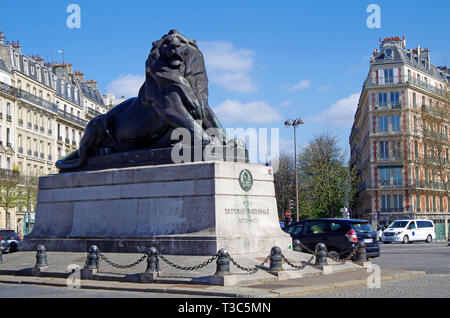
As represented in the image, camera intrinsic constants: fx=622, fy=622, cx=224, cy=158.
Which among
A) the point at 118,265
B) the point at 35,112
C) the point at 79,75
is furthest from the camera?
the point at 79,75

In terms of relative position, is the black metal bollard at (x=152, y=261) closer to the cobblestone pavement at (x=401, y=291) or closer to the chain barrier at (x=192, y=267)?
the chain barrier at (x=192, y=267)

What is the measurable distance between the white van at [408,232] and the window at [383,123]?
1067 inches

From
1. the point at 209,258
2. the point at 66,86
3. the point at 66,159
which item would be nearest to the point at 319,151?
the point at 66,86

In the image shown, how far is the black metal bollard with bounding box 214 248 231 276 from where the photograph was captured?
406 inches

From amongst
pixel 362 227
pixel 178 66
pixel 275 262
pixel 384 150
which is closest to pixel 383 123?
pixel 384 150

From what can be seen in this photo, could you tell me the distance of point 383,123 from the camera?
69.2 m

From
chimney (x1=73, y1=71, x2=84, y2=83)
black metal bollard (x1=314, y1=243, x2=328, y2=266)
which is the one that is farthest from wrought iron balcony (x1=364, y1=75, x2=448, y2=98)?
black metal bollard (x1=314, y1=243, x2=328, y2=266)

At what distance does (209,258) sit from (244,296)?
219 centimetres

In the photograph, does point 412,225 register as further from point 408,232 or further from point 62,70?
point 62,70

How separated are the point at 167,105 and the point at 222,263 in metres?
4.40

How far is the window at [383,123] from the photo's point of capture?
69.0m

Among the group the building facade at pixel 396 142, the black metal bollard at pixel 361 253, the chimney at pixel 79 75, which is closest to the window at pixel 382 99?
the building facade at pixel 396 142

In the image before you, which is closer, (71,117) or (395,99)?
(71,117)
